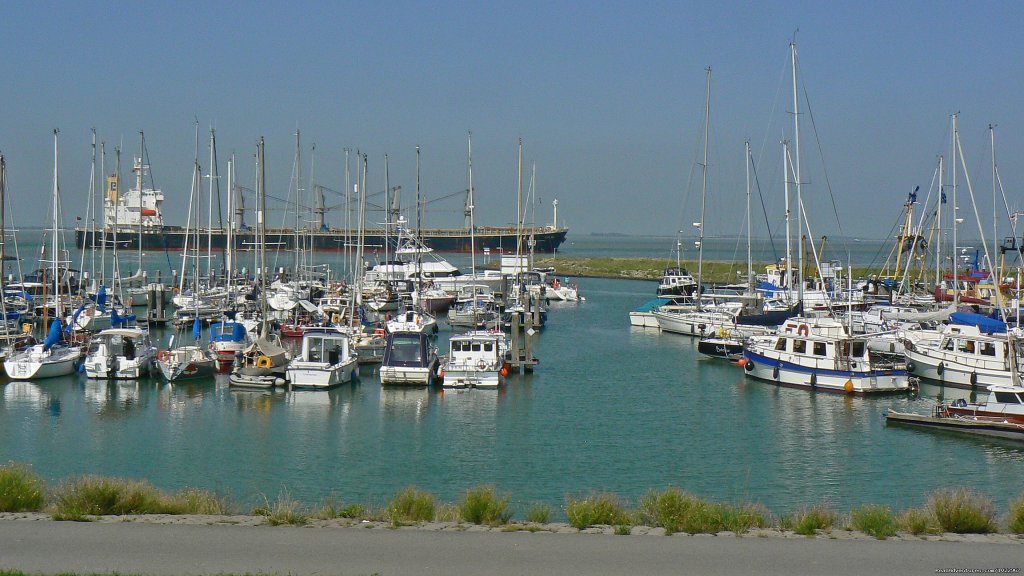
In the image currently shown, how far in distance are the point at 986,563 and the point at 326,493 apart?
43.6 feet

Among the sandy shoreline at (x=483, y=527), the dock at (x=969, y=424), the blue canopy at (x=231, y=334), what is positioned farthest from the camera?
the blue canopy at (x=231, y=334)

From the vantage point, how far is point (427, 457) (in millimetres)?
24969

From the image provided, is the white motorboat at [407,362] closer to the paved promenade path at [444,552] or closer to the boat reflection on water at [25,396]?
the boat reflection on water at [25,396]

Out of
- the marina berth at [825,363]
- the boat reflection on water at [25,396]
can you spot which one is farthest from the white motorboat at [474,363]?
the boat reflection on water at [25,396]

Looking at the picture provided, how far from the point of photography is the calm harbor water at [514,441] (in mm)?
22391

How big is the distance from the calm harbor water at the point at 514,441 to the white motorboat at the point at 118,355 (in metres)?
0.55

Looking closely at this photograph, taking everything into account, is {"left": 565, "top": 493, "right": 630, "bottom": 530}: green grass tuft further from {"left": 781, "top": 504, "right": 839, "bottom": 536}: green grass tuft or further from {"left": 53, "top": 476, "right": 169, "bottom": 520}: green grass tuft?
{"left": 53, "top": 476, "right": 169, "bottom": 520}: green grass tuft

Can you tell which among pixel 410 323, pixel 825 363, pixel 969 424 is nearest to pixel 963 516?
pixel 969 424

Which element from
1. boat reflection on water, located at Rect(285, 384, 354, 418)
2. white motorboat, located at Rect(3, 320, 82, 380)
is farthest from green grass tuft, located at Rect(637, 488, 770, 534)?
white motorboat, located at Rect(3, 320, 82, 380)

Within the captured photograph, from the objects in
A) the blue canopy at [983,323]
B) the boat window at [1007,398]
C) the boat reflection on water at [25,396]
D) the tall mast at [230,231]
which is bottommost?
the boat reflection on water at [25,396]

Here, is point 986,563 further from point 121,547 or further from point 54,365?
point 54,365

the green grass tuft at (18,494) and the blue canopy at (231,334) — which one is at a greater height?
the blue canopy at (231,334)

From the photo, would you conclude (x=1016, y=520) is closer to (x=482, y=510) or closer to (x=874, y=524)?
(x=874, y=524)

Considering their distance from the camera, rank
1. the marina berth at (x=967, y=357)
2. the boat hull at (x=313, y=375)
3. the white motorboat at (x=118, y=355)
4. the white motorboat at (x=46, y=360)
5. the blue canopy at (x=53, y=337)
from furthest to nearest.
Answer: the blue canopy at (x=53, y=337) < the white motorboat at (x=118, y=355) < the white motorboat at (x=46, y=360) < the boat hull at (x=313, y=375) < the marina berth at (x=967, y=357)
